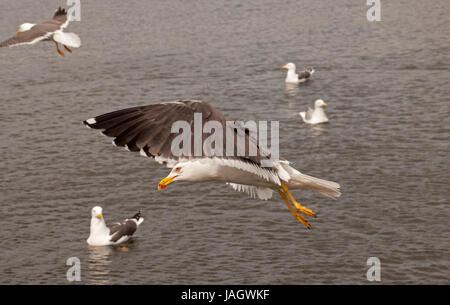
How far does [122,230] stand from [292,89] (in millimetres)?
14970

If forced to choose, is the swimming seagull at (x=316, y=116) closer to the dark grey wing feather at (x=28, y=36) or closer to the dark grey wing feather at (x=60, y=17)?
the dark grey wing feather at (x=60, y=17)

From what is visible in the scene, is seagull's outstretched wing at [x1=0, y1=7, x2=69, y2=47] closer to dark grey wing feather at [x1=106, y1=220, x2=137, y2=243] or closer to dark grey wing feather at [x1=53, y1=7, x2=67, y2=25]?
dark grey wing feather at [x1=53, y1=7, x2=67, y2=25]

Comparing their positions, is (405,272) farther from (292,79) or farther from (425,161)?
(292,79)

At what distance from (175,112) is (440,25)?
3536 centimetres

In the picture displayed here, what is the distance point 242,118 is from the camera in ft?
89.4

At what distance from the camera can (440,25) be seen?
42.1m

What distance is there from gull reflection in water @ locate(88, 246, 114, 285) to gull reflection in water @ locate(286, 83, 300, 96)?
47.3 feet

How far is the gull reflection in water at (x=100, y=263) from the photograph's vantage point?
17.1 m

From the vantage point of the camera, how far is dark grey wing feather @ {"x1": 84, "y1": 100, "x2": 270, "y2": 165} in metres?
9.07

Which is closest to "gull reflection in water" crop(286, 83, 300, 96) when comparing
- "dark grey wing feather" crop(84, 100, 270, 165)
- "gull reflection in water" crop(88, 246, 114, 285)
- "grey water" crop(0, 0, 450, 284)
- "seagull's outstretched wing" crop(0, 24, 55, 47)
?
"grey water" crop(0, 0, 450, 284)

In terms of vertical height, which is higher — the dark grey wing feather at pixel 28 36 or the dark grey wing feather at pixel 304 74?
the dark grey wing feather at pixel 304 74

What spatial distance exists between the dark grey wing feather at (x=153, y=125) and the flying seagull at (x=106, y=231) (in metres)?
9.47

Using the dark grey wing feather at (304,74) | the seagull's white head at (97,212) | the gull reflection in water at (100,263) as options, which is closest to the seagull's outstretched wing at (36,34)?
the seagull's white head at (97,212)

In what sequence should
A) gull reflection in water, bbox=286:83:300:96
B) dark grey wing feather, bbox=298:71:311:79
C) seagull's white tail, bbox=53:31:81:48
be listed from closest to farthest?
1. seagull's white tail, bbox=53:31:81:48
2. gull reflection in water, bbox=286:83:300:96
3. dark grey wing feather, bbox=298:71:311:79
